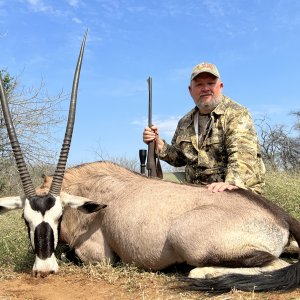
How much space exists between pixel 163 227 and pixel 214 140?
5.65 ft

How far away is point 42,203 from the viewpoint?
4.39 meters

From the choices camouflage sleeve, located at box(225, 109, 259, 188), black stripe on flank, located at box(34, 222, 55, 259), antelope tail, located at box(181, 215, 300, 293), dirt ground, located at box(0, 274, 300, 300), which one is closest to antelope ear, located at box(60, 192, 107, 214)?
black stripe on flank, located at box(34, 222, 55, 259)

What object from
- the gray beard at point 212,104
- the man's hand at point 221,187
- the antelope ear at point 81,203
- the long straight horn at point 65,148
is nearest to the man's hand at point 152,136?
the gray beard at point 212,104

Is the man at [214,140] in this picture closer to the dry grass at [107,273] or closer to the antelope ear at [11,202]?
the dry grass at [107,273]

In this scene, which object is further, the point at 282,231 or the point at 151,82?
the point at 151,82

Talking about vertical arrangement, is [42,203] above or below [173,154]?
below

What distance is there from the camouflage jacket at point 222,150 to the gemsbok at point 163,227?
27.1 inches

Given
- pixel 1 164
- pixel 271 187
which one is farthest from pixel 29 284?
pixel 1 164

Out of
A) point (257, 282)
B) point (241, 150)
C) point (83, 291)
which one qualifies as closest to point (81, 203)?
point (83, 291)

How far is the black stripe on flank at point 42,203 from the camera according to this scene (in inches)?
171

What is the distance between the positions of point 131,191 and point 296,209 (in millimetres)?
3665

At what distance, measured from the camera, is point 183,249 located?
396 cm

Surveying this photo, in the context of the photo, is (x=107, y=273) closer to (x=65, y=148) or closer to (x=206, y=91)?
(x=65, y=148)

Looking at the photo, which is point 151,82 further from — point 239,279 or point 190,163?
point 239,279
